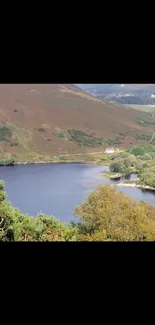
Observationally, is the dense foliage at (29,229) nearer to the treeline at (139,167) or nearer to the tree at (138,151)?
the treeline at (139,167)

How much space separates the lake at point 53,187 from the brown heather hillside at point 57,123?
3.97m

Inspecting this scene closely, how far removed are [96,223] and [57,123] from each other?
3188cm

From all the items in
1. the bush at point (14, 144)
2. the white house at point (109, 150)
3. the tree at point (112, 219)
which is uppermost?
the tree at point (112, 219)

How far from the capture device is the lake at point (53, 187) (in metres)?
18.8

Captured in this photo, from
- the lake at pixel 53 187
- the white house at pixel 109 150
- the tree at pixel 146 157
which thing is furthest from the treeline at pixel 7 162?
the tree at pixel 146 157

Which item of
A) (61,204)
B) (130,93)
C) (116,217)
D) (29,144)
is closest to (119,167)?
(61,204)

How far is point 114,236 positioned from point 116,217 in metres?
Answer: 0.37

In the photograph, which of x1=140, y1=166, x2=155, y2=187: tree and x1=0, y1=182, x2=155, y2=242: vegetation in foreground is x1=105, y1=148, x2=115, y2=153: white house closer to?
x1=140, y1=166, x2=155, y2=187: tree

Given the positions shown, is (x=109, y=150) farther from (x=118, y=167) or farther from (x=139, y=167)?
(x=139, y=167)

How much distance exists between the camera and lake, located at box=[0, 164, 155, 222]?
18.8 meters

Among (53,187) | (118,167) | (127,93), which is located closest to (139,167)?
(118,167)

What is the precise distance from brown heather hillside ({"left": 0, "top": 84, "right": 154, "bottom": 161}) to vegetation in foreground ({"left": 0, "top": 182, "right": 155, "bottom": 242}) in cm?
2253
